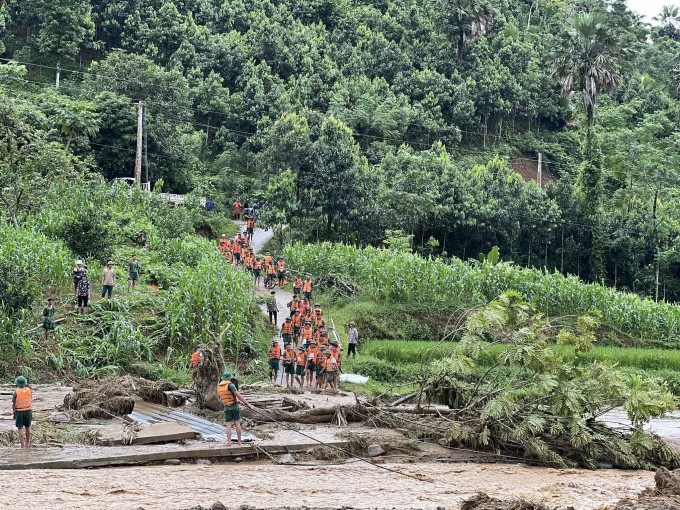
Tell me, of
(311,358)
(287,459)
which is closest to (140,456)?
(287,459)

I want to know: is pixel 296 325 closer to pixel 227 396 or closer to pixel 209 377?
pixel 209 377

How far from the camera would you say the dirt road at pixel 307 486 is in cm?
1534

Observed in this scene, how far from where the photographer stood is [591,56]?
5769cm

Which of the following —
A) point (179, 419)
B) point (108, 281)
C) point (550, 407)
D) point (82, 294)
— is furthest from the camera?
point (108, 281)

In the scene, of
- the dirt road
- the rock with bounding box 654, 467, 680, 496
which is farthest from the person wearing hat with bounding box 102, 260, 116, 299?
the rock with bounding box 654, 467, 680, 496

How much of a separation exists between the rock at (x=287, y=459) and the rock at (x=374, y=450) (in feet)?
5.85

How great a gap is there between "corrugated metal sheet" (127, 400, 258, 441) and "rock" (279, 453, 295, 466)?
79cm

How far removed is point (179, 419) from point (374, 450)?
4.42 metres

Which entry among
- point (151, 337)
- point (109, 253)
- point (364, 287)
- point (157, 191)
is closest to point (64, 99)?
point (157, 191)

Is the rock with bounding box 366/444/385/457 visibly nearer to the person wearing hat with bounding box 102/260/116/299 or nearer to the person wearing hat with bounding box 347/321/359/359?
the person wearing hat with bounding box 347/321/359/359

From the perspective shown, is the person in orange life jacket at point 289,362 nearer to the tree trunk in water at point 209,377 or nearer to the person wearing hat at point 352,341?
the person wearing hat at point 352,341

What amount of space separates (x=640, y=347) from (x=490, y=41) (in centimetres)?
4384

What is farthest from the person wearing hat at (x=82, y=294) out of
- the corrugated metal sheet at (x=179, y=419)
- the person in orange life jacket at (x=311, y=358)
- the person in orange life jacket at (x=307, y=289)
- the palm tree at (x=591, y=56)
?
the palm tree at (x=591, y=56)

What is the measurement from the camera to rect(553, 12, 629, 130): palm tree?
186ft
